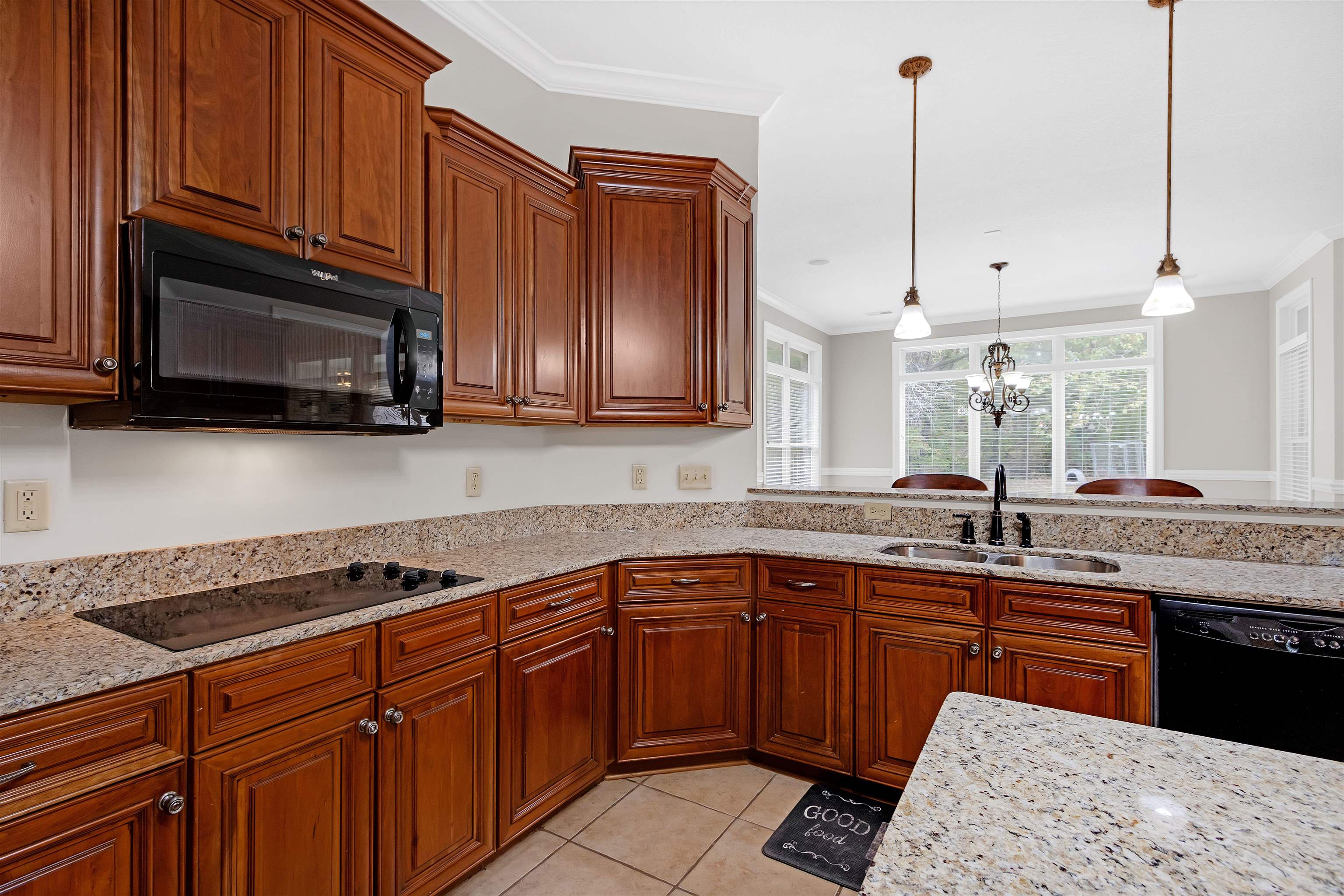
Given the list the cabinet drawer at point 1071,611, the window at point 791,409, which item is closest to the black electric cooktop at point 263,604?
the cabinet drawer at point 1071,611

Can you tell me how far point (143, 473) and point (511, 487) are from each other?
1276 millimetres

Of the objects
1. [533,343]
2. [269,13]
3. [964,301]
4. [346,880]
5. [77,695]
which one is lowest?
[346,880]

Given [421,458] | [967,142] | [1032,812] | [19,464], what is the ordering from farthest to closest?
[967,142] < [421,458] < [19,464] < [1032,812]

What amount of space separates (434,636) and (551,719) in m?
0.59

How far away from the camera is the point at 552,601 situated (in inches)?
81.4

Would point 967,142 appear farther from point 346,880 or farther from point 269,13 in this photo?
point 346,880

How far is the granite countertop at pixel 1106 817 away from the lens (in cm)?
58

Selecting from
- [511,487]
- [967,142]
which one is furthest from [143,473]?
[967,142]

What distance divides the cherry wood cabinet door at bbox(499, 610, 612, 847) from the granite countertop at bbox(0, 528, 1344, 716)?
0.23 metres

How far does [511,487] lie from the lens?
2.72 meters

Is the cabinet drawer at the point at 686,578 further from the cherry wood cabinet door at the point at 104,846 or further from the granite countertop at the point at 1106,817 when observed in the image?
the granite countertop at the point at 1106,817

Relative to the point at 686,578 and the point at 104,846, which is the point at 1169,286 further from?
the point at 104,846

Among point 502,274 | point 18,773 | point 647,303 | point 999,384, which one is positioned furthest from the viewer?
point 999,384

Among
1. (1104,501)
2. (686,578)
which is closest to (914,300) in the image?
(1104,501)
